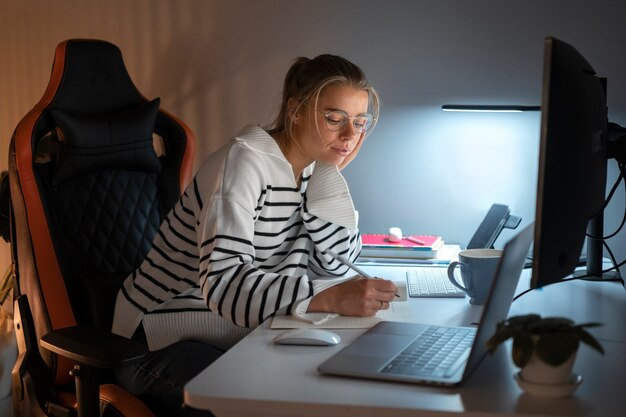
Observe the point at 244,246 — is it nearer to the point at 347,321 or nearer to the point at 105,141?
the point at 347,321

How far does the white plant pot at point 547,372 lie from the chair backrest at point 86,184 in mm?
1068

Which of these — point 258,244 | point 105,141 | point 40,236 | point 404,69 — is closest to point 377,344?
point 258,244

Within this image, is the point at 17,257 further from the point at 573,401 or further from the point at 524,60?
the point at 524,60

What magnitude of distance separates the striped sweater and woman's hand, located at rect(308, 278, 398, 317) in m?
0.03

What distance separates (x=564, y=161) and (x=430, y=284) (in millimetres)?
655

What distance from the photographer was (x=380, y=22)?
2.45 meters

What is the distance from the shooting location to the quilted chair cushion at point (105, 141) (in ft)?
6.09

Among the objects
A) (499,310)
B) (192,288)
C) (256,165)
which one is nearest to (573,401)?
(499,310)

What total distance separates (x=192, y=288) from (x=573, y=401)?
3.16 ft

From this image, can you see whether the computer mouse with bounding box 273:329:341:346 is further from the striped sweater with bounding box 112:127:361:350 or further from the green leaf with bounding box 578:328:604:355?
the green leaf with bounding box 578:328:604:355

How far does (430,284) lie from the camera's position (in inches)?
69.9

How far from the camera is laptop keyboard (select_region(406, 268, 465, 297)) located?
5.47 feet

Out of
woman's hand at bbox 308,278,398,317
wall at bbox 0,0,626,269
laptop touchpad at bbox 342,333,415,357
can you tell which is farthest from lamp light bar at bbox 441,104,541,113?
laptop touchpad at bbox 342,333,415,357

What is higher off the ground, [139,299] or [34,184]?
[34,184]
